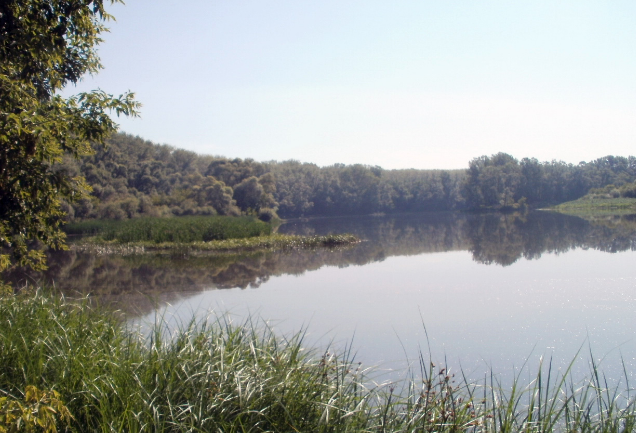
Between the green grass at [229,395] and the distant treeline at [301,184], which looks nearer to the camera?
the green grass at [229,395]

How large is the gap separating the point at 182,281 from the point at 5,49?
9.54m

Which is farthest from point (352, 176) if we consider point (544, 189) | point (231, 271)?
point (231, 271)

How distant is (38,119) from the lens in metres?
4.22

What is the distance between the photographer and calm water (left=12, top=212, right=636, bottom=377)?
22.6ft

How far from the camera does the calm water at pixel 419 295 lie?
688cm

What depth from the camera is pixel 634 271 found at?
13.1 m

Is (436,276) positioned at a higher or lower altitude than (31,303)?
lower

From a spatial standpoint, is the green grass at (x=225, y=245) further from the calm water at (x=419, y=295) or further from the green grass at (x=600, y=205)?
the green grass at (x=600, y=205)

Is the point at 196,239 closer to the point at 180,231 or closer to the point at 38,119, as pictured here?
the point at 180,231

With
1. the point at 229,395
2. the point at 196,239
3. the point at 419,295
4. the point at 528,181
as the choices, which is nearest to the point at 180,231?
the point at 196,239

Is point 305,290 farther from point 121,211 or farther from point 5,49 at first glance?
point 121,211

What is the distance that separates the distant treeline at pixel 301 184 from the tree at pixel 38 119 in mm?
29327

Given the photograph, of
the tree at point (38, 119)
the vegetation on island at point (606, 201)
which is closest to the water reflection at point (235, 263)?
the tree at point (38, 119)

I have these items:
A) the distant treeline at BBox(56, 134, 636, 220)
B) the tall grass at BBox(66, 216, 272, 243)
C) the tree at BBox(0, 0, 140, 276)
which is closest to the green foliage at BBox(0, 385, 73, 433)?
the tree at BBox(0, 0, 140, 276)
